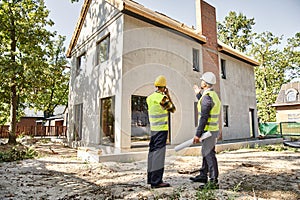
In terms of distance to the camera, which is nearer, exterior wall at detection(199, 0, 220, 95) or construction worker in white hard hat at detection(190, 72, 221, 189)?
construction worker in white hard hat at detection(190, 72, 221, 189)

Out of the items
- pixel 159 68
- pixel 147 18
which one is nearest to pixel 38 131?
pixel 159 68

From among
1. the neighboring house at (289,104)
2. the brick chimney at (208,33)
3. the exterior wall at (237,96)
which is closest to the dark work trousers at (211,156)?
the brick chimney at (208,33)

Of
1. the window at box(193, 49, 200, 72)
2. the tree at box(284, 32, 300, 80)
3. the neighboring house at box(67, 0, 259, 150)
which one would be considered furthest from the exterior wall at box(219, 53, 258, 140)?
the tree at box(284, 32, 300, 80)

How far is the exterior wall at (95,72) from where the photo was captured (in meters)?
8.51

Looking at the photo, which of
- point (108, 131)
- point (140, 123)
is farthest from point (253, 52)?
point (108, 131)

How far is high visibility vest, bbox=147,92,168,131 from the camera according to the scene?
3.78 meters

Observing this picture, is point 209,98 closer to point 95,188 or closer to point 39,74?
point 95,188

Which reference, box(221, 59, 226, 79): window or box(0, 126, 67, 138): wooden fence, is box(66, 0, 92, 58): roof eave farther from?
box(221, 59, 226, 79): window

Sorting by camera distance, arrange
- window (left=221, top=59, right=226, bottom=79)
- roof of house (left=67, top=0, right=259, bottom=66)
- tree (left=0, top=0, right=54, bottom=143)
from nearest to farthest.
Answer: roof of house (left=67, top=0, right=259, bottom=66)
tree (left=0, top=0, right=54, bottom=143)
window (left=221, top=59, right=226, bottom=79)

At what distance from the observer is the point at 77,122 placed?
11977 mm

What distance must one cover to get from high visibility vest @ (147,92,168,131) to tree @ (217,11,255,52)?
92.7 ft

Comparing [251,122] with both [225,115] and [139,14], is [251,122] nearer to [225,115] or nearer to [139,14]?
[225,115]

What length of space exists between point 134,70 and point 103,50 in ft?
8.61

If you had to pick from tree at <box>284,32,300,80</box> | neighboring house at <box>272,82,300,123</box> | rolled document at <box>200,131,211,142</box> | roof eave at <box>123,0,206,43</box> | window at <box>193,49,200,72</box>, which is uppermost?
tree at <box>284,32,300,80</box>
